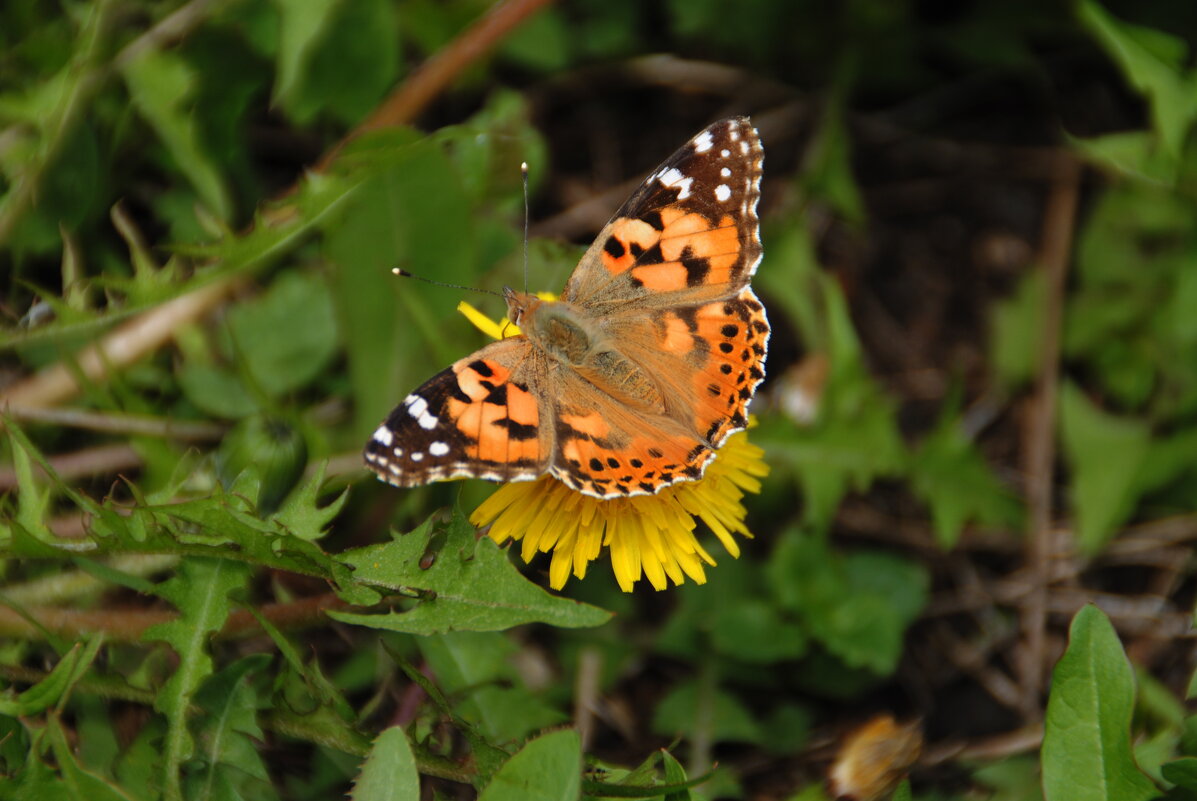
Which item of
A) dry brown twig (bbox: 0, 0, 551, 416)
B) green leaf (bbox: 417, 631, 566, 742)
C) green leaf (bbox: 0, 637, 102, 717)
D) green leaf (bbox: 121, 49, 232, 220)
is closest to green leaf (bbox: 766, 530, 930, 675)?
green leaf (bbox: 417, 631, 566, 742)

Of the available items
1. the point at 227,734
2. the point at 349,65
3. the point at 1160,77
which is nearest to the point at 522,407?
the point at 227,734

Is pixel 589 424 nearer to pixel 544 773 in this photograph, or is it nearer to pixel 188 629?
pixel 544 773

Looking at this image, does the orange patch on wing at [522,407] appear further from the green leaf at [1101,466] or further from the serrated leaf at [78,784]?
the green leaf at [1101,466]

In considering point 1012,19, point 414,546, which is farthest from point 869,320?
point 414,546

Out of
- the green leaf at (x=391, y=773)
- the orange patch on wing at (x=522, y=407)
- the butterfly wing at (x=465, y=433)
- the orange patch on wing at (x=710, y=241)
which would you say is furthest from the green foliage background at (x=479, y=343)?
the orange patch on wing at (x=710, y=241)

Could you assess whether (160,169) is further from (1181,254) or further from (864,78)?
(1181,254)

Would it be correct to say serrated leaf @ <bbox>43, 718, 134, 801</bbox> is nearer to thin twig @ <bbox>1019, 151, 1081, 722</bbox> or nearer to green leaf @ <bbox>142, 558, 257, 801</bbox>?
green leaf @ <bbox>142, 558, 257, 801</bbox>

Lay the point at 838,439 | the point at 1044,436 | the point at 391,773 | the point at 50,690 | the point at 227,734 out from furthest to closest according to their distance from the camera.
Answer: the point at 1044,436
the point at 838,439
the point at 227,734
the point at 50,690
the point at 391,773
